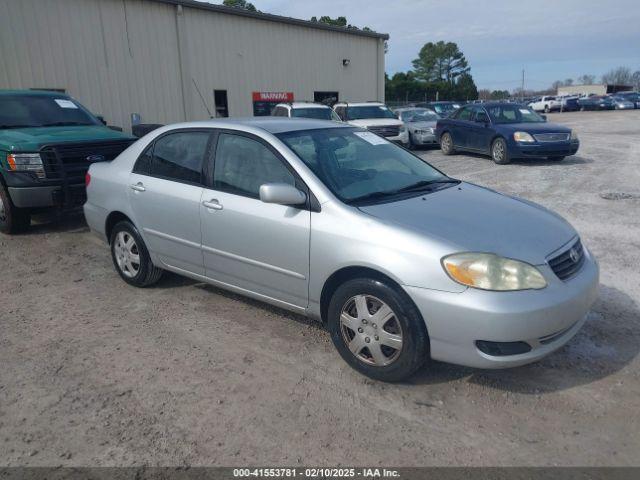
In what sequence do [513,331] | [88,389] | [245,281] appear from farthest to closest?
[245,281]
[88,389]
[513,331]

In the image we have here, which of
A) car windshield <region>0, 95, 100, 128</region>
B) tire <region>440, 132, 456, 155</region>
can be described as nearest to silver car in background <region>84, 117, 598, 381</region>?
car windshield <region>0, 95, 100, 128</region>

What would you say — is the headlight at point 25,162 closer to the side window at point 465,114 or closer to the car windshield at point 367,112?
the car windshield at point 367,112

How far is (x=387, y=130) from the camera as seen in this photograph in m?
15.0

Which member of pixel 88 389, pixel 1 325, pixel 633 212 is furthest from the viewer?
pixel 633 212

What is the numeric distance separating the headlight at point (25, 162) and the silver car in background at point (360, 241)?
2422mm

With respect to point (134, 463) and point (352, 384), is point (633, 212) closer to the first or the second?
point (352, 384)

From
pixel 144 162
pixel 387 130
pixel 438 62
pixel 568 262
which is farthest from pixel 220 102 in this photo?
pixel 438 62

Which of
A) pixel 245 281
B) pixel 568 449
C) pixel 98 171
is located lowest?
pixel 568 449

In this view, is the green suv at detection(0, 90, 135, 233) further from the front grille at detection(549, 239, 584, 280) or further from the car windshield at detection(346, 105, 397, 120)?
the car windshield at detection(346, 105, 397, 120)

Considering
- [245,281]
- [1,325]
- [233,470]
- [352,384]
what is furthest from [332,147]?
[1,325]

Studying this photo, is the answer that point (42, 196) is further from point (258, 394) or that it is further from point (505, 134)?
point (505, 134)

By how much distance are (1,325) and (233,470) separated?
2812 millimetres

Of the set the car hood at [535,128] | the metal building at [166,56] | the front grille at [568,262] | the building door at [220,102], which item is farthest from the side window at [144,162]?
the building door at [220,102]

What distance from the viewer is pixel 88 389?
3221 mm
